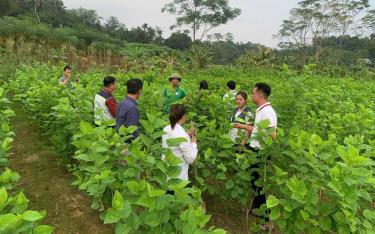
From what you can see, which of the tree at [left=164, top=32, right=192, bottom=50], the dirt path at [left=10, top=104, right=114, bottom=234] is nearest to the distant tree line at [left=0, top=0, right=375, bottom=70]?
the tree at [left=164, top=32, right=192, bottom=50]

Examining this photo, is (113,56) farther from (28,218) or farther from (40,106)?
(28,218)

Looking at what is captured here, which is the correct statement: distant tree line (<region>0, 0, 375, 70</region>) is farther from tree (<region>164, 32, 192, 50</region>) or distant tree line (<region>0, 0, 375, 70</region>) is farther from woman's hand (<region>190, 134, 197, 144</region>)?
woman's hand (<region>190, 134, 197, 144</region>)

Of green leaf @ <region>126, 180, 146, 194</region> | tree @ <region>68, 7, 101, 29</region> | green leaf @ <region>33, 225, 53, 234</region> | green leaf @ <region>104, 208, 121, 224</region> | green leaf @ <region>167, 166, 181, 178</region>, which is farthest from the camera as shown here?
tree @ <region>68, 7, 101, 29</region>

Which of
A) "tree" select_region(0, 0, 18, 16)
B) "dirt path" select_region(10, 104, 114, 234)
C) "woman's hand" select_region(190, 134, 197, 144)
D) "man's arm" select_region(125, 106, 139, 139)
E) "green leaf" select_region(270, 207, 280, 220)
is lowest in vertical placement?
"dirt path" select_region(10, 104, 114, 234)

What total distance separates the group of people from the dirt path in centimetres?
118

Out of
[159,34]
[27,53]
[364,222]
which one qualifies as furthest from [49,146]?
[159,34]

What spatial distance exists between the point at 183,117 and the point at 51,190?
2609mm

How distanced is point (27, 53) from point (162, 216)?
19.6 meters

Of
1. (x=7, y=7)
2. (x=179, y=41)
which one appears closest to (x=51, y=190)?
(x=7, y=7)

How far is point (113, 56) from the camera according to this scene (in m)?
28.1

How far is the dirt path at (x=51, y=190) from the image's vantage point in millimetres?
4281

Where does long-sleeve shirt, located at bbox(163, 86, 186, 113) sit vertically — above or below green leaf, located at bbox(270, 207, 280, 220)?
above

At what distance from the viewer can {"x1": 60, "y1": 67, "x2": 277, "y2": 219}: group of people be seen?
3.54 m

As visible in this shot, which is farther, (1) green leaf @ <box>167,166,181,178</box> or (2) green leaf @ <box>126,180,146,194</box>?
(1) green leaf @ <box>167,166,181,178</box>
